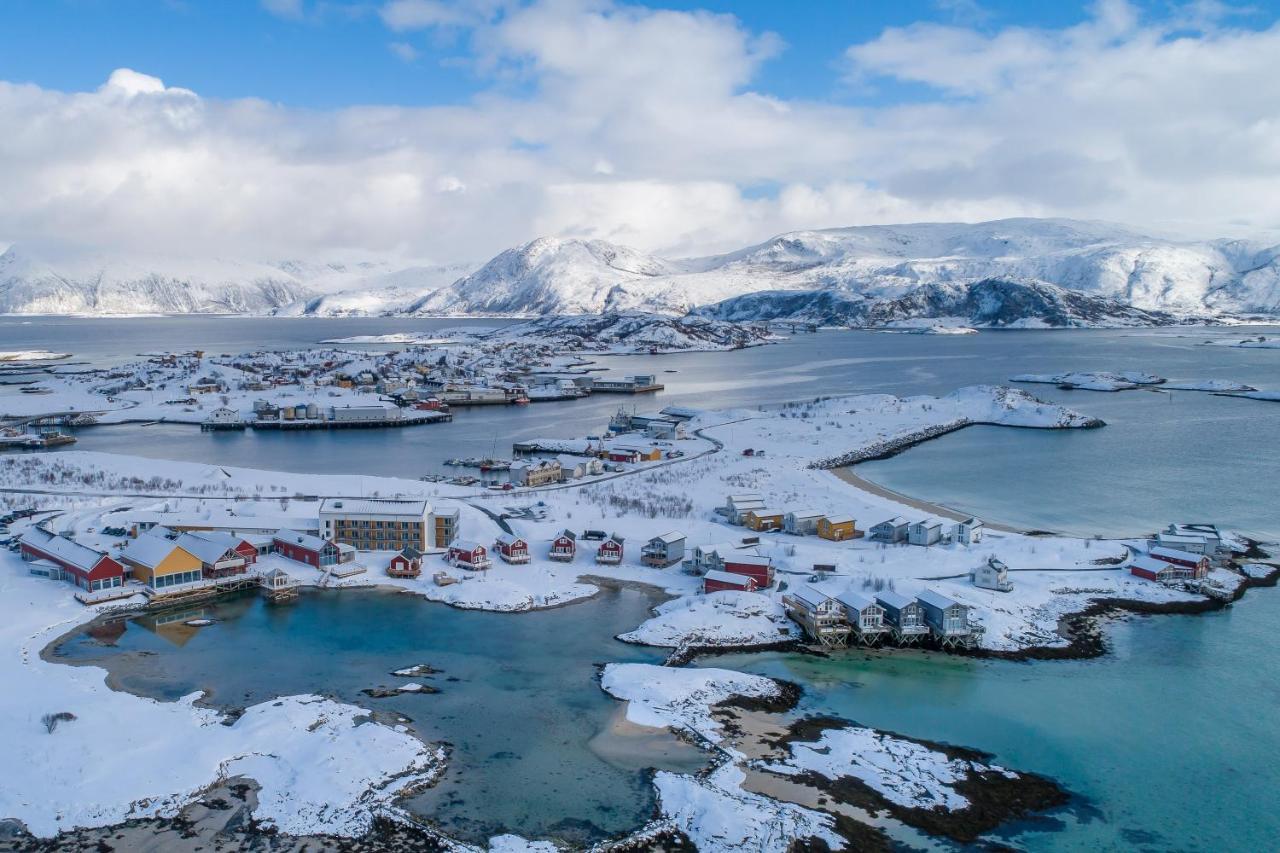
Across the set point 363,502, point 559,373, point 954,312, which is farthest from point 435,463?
point 954,312

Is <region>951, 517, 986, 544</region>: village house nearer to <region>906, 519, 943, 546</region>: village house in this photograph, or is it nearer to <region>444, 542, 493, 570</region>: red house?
<region>906, 519, 943, 546</region>: village house

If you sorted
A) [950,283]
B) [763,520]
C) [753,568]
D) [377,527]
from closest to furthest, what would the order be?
1. [753,568]
2. [377,527]
3. [763,520]
4. [950,283]

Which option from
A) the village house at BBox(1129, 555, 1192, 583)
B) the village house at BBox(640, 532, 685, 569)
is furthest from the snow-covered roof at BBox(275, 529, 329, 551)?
the village house at BBox(1129, 555, 1192, 583)

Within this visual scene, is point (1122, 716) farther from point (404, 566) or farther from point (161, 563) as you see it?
point (161, 563)

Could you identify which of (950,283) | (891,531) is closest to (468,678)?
(891,531)

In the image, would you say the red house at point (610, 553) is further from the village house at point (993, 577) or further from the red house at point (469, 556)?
the village house at point (993, 577)
